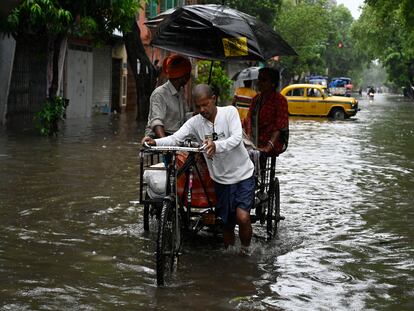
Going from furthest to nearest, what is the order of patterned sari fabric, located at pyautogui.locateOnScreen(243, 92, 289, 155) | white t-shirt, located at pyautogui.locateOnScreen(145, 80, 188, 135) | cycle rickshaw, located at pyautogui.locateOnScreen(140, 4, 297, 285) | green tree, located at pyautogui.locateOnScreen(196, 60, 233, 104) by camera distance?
green tree, located at pyautogui.locateOnScreen(196, 60, 233, 104) < patterned sari fabric, located at pyautogui.locateOnScreen(243, 92, 289, 155) < white t-shirt, located at pyautogui.locateOnScreen(145, 80, 188, 135) < cycle rickshaw, located at pyautogui.locateOnScreen(140, 4, 297, 285)

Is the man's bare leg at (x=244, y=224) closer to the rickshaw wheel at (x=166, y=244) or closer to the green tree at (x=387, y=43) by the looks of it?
the rickshaw wheel at (x=166, y=244)

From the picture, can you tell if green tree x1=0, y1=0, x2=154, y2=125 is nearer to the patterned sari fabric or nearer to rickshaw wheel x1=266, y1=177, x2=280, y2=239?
the patterned sari fabric

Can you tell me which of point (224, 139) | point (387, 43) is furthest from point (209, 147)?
point (387, 43)

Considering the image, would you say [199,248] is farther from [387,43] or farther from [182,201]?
[387,43]

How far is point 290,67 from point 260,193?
70361mm

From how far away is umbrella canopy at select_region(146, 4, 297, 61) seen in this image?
8.07m

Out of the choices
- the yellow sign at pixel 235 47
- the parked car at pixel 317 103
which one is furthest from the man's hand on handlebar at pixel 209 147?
the parked car at pixel 317 103

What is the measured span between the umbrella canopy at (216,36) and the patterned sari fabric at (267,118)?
0.50 metres

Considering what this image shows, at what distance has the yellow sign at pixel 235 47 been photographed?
7.98 m

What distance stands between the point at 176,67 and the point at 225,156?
146 centimetres

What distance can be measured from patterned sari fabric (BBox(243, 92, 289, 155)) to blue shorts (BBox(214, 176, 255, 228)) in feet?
3.98

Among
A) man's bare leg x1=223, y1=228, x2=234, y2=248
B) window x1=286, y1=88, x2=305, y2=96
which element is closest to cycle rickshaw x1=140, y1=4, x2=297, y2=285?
man's bare leg x1=223, y1=228, x2=234, y2=248

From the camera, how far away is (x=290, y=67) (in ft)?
252

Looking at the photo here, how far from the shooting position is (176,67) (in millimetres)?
7645
